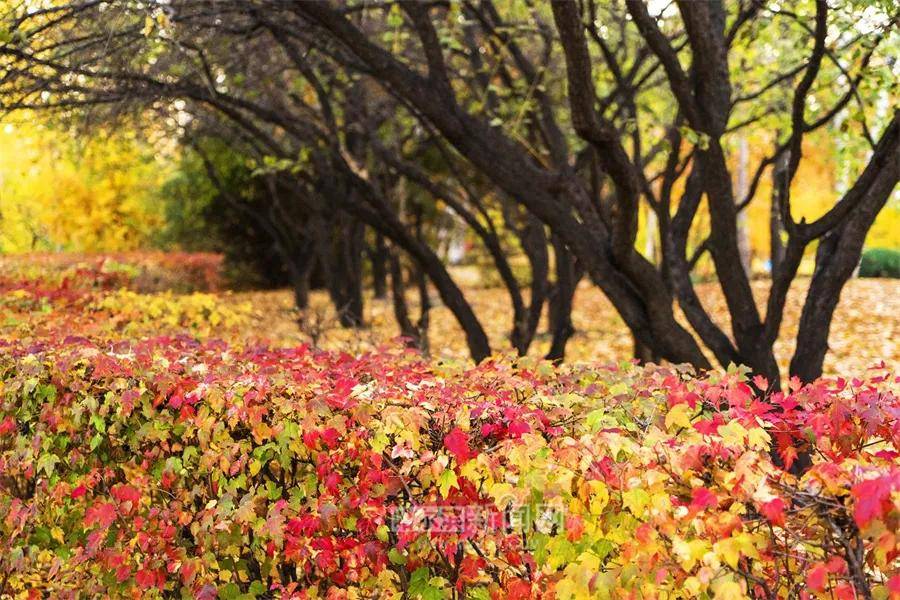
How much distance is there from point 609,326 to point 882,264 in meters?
9.91

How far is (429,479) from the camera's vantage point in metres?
2.93

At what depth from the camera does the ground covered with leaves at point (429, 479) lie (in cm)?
236

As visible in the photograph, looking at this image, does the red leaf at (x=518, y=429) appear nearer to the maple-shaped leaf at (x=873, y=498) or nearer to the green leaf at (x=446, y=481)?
the green leaf at (x=446, y=481)

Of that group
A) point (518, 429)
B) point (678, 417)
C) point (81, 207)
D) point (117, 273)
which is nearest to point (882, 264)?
point (117, 273)

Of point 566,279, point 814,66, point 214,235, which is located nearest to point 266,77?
point 566,279

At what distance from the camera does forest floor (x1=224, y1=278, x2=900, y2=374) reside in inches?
495

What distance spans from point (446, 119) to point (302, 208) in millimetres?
15821

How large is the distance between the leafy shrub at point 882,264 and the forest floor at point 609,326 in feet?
13.9

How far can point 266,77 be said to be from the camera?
31.6 ft

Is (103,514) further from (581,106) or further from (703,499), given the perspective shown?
(581,106)

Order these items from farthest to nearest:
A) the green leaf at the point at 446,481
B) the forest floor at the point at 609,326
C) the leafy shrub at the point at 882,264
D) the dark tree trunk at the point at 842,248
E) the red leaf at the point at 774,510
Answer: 1. the leafy shrub at the point at 882,264
2. the forest floor at the point at 609,326
3. the dark tree trunk at the point at 842,248
4. the green leaf at the point at 446,481
5. the red leaf at the point at 774,510

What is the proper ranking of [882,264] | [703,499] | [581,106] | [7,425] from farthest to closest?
[882,264]
[581,106]
[7,425]
[703,499]

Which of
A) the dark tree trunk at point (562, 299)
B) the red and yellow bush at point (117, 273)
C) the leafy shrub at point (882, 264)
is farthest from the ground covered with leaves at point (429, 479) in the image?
the leafy shrub at point (882, 264)

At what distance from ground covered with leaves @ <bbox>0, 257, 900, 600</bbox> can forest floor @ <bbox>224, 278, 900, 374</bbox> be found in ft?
16.8
